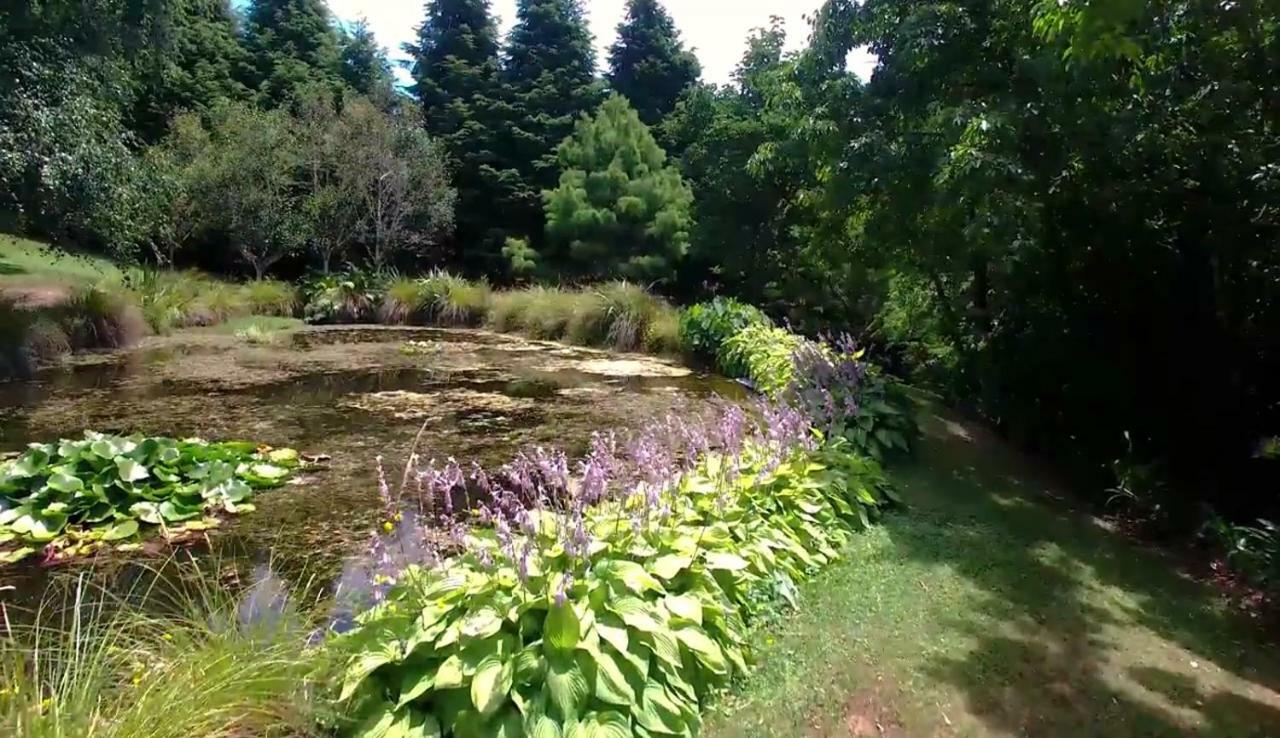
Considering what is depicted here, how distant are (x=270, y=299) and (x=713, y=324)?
31.8ft

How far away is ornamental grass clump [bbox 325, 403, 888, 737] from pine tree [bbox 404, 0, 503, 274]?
17863 mm

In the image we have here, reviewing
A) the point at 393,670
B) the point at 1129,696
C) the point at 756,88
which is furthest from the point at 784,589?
the point at 756,88

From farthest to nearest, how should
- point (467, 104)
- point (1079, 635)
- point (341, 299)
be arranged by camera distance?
point (467, 104)
point (341, 299)
point (1079, 635)

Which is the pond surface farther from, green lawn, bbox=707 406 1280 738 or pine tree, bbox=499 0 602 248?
pine tree, bbox=499 0 602 248

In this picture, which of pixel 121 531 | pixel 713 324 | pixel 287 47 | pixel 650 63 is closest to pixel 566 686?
pixel 121 531

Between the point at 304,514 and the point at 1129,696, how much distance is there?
12.6ft

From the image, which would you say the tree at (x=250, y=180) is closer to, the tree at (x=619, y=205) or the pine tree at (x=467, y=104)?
the pine tree at (x=467, y=104)

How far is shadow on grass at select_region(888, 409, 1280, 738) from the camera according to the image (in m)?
2.46

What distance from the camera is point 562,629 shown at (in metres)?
2.07

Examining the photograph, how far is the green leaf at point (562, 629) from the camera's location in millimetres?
2064

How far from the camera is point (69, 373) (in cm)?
834

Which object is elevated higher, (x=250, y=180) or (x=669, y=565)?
(x=250, y=180)

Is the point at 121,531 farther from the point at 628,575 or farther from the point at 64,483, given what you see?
the point at 628,575

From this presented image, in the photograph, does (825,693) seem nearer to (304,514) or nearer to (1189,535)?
(304,514)
